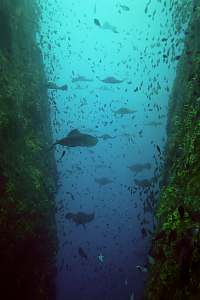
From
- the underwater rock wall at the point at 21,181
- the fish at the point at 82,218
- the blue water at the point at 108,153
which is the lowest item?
the blue water at the point at 108,153

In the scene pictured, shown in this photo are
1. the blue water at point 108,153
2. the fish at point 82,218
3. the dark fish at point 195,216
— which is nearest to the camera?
the dark fish at point 195,216

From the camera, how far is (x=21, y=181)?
24.7 feet

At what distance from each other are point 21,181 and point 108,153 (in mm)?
62387

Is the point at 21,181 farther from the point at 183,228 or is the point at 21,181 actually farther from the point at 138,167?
the point at 138,167

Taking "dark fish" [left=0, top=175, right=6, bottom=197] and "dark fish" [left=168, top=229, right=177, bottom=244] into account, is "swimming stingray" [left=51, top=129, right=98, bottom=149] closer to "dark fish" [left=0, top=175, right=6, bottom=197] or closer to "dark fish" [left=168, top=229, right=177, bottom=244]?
"dark fish" [left=0, top=175, right=6, bottom=197]

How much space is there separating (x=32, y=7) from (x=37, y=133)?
601cm

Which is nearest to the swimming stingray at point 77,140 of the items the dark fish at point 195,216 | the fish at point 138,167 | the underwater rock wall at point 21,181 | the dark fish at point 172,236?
the underwater rock wall at point 21,181

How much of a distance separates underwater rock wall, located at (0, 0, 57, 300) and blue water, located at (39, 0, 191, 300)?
2.39 meters

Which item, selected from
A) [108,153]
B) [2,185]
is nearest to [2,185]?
[2,185]

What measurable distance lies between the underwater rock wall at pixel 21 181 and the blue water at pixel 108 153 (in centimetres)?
239

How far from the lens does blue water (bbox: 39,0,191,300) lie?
1019 inches

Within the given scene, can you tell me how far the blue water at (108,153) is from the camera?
25.9m

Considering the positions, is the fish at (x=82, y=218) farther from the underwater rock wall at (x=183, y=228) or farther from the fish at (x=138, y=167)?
the fish at (x=138, y=167)

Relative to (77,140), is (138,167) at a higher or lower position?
lower
